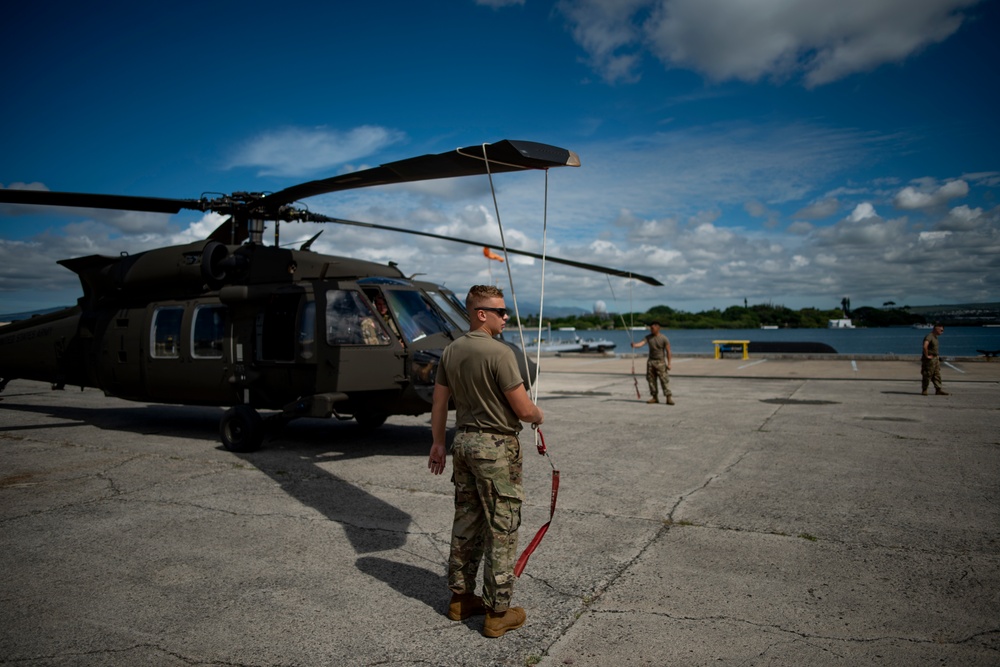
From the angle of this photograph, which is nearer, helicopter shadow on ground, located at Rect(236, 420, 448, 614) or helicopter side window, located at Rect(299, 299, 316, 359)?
helicopter shadow on ground, located at Rect(236, 420, 448, 614)

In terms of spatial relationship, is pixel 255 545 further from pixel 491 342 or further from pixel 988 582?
pixel 988 582

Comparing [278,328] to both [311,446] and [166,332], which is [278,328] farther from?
[166,332]

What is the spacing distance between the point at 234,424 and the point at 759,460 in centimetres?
664

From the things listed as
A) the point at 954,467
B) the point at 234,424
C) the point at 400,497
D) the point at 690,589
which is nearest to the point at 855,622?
the point at 690,589

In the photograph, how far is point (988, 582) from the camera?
385 cm

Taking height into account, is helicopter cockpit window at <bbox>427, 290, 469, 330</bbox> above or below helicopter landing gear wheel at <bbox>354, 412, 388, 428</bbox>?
above

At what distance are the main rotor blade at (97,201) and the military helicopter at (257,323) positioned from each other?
20 mm

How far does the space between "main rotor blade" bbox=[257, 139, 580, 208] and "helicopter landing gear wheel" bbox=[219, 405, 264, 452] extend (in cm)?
321

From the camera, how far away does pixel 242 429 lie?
7.91 meters

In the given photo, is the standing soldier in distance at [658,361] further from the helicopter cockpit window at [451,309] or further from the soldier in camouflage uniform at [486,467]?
the soldier in camouflage uniform at [486,467]

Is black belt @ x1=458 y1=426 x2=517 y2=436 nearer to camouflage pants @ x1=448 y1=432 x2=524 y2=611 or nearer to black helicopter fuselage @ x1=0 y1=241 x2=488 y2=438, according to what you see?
camouflage pants @ x1=448 y1=432 x2=524 y2=611

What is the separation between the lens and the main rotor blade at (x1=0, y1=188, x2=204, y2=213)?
7.23 meters

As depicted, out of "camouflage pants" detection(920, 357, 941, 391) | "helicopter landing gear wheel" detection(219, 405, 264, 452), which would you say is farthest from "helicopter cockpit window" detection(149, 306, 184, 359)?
"camouflage pants" detection(920, 357, 941, 391)

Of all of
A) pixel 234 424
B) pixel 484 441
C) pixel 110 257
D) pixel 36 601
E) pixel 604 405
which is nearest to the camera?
pixel 484 441
